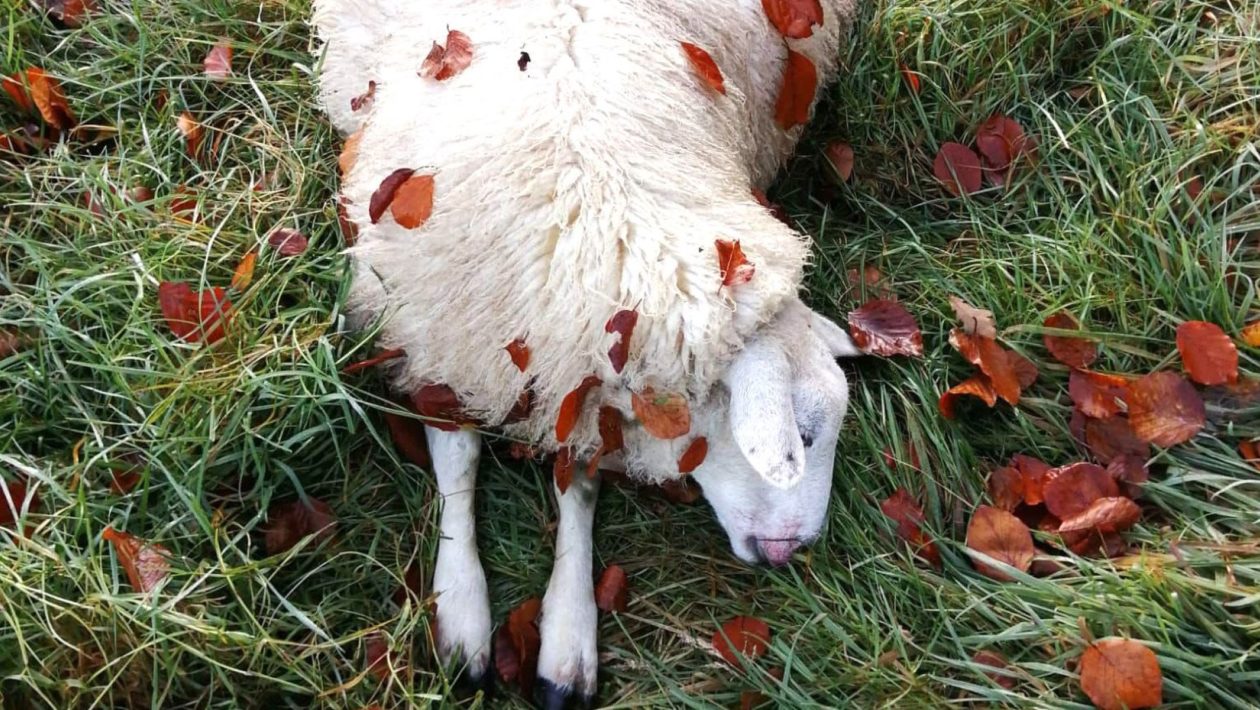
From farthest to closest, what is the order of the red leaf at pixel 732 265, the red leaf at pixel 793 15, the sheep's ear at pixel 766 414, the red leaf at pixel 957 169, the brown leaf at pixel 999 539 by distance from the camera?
1. the red leaf at pixel 957 169
2. the red leaf at pixel 793 15
3. the brown leaf at pixel 999 539
4. the red leaf at pixel 732 265
5. the sheep's ear at pixel 766 414

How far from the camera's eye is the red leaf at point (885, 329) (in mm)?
3002

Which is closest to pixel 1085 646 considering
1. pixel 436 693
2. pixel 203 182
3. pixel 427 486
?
pixel 436 693

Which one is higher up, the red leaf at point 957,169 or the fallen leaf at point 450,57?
the fallen leaf at point 450,57

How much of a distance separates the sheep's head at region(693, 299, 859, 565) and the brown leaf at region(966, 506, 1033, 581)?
0.47 metres

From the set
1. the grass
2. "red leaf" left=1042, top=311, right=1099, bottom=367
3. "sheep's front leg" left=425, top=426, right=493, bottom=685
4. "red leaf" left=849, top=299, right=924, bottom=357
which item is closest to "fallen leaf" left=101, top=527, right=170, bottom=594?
the grass

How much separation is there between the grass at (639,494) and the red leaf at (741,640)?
0.05m

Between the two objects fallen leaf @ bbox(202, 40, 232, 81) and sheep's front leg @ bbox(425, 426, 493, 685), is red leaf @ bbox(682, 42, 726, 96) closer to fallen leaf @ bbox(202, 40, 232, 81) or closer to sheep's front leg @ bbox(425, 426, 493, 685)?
sheep's front leg @ bbox(425, 426, 493, 685)

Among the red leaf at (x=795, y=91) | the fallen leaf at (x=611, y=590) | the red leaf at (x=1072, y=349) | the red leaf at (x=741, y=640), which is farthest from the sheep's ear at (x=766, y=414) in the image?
the red leaf at (x=795, y=91)

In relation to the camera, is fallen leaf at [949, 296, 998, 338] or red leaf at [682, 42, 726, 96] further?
fallen leaf at [949, 296, 998, 338]

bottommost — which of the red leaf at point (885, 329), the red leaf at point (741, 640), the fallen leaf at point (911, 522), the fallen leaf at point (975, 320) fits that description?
the red leaf at point (741, 640)

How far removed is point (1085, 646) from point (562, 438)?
138 centimetres

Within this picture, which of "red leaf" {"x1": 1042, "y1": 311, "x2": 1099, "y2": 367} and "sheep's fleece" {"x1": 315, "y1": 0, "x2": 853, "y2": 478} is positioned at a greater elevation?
"sheep's fleece" {"x1": 315, "y1": 0, "x2": 853, "y2": 478}

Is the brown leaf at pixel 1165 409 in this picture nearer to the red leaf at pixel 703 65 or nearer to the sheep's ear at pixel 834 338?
the sheep's ear at pixel 834 338

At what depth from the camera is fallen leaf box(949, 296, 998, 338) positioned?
→ 9.79 ft
